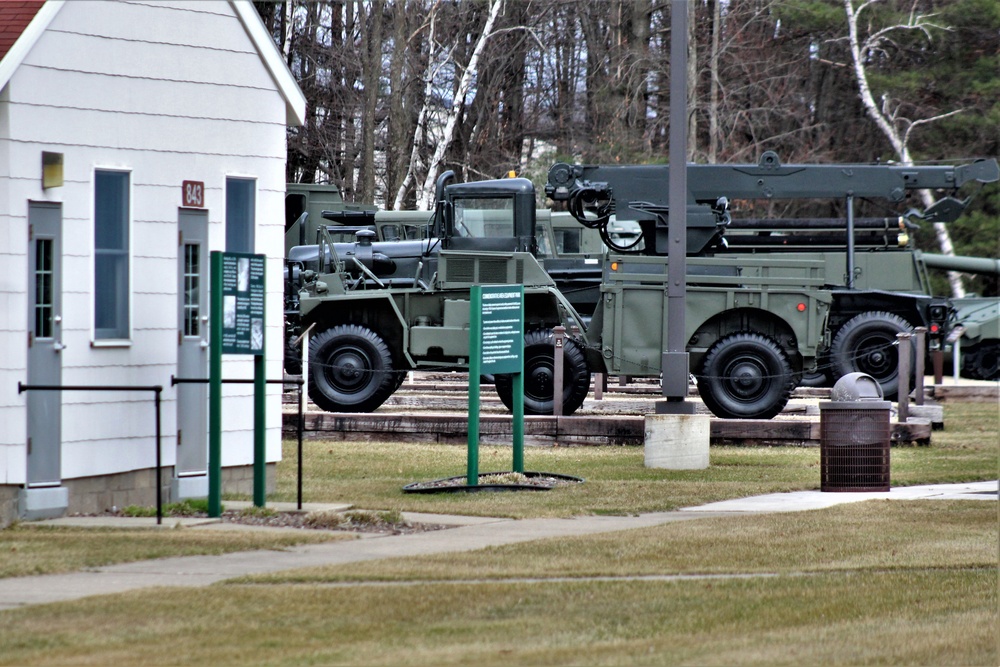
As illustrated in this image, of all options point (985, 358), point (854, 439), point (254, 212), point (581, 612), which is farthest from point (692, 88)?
point (581, 612)

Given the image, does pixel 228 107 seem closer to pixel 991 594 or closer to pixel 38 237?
pixel 38 237

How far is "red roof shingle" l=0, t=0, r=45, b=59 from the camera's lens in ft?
35.7

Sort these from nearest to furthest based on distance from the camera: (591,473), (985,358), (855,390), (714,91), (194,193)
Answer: (194,193), (855,390), (591,473), (985,358), (714,91)

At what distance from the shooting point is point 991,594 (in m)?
8.24

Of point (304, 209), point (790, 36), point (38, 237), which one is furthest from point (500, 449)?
point (790, 36)

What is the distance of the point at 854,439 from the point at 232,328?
5.52 m

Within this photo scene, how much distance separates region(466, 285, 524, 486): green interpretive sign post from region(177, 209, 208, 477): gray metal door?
7.76 feet

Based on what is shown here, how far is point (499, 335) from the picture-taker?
1390 cm

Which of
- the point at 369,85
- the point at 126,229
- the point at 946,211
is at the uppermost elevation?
the point at 369,85

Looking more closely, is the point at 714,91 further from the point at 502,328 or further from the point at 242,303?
the point at 242,303

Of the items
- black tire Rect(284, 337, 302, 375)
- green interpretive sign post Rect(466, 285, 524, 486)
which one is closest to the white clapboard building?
green interpretive sign post Rect(466, 285, 524, 486)

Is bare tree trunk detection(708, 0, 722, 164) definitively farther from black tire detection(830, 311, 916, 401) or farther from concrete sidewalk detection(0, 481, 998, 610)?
concrete sidewalk detection(0, 481, 998, 610)

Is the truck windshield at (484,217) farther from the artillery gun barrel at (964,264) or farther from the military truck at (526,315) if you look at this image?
the artillery gun barrel at (964,264)

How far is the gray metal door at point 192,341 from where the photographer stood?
12.2 m
